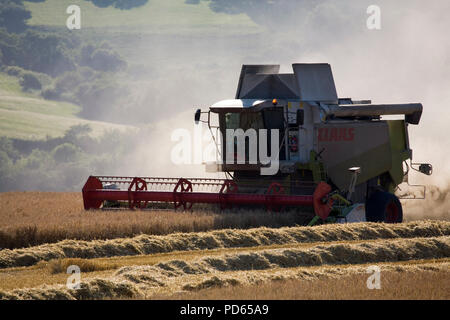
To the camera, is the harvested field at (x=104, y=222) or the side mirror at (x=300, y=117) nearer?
the harvested field at (x=104, y=222)

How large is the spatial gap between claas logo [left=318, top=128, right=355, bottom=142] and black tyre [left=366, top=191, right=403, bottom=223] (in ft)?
4.80

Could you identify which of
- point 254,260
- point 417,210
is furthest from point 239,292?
point 417,210

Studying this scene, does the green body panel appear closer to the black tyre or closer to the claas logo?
the black tyre

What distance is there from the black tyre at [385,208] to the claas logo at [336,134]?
1462 mm

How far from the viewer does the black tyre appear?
18.2 m

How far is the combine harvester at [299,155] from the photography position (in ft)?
57.4

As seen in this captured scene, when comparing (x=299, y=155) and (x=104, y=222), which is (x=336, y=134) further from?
(x=104, y=222)

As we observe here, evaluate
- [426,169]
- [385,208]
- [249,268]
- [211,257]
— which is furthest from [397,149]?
[211,257]

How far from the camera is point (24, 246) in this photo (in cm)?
1414

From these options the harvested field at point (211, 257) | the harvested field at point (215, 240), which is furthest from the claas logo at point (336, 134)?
the harvested field at point (215, 240)

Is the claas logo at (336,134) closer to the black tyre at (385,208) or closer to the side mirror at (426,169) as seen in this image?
the black tyre at (385,208)

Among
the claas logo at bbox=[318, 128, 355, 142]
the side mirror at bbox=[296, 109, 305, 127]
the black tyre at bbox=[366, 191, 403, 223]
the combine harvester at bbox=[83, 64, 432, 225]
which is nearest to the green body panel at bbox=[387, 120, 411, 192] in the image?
the combine harvester at bbox=[83, 64, 432, 225]
